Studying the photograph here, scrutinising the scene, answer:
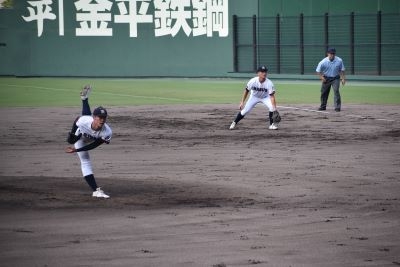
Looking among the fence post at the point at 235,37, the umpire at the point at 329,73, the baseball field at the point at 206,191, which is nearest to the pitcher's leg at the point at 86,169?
the baseball field at the point at 206,191

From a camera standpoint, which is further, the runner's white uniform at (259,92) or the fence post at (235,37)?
the fence post at (235,37)

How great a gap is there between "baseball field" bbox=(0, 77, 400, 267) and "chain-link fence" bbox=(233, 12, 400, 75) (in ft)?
44.8

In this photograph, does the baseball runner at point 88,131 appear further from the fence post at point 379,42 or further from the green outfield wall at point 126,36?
the green outfield wall at point 126,36

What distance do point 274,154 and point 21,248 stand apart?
926cm

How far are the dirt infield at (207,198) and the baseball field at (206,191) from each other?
2 centimetres

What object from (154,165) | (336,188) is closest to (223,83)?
(154,165)

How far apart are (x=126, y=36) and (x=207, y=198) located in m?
33.6

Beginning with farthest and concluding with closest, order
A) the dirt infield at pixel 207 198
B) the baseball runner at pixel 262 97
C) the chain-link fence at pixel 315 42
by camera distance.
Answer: the chain-link fence at pixel 315 42 < the baseball runner at pixel 262 97 < the dirt infield at pixel 207 198

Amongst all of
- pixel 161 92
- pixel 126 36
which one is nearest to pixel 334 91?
pixel 161 92

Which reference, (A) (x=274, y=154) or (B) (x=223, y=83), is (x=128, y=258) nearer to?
(A) (x=274, y=154)

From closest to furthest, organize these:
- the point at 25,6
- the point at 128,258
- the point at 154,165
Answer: the point at 128,258 → the point at 154,165 → the point at 25,6

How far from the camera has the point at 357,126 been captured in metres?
24.9

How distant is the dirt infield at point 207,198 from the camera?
35.0 feet

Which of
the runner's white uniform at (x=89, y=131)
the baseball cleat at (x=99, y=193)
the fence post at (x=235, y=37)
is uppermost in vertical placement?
the fence post at (x=235, y=37)
